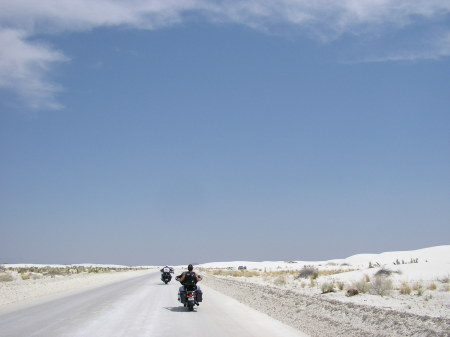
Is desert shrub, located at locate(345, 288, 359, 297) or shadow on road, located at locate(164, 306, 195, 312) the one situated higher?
desert shrub, located at locate(345, 288, 359, 297)

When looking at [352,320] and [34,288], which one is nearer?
[352,320]

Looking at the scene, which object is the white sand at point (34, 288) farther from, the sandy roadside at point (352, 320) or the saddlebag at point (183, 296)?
the sandy roadside at point (352, 320)

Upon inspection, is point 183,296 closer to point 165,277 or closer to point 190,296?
point 190,296

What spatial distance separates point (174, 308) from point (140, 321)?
455 cm

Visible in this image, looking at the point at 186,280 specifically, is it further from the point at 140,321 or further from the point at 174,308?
the point at 140,321

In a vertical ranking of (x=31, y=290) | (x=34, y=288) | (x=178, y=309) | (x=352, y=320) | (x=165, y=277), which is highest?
(x=165, y=277)

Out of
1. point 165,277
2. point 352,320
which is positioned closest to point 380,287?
point 352,320

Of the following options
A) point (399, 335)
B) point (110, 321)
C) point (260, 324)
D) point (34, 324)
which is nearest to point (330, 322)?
point (260, 324)

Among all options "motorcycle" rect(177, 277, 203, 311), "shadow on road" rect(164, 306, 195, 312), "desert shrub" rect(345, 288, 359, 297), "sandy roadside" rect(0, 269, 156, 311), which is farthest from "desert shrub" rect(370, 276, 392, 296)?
"sandy roadside" rect(0, 269, 156, 311)

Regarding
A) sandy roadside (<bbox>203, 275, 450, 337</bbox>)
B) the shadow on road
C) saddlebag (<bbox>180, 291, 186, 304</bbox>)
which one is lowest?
sandy roadside (<bbox>203, 275, 450, 337</bbox>)

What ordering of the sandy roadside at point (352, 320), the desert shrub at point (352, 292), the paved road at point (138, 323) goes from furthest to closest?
the desert shrub at point (352, 292)
the sandy roadside at point (352, 320)
the paved road at point (138, 323)

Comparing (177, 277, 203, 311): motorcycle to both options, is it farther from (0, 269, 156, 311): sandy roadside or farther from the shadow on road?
(0, 269, 156, 311): sandy roadside

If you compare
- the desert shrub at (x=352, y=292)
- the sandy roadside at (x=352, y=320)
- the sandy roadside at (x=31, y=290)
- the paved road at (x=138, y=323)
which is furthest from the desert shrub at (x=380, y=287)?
the sandy roadside at (x=31, y=290)

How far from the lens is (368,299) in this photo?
62.7 ft
